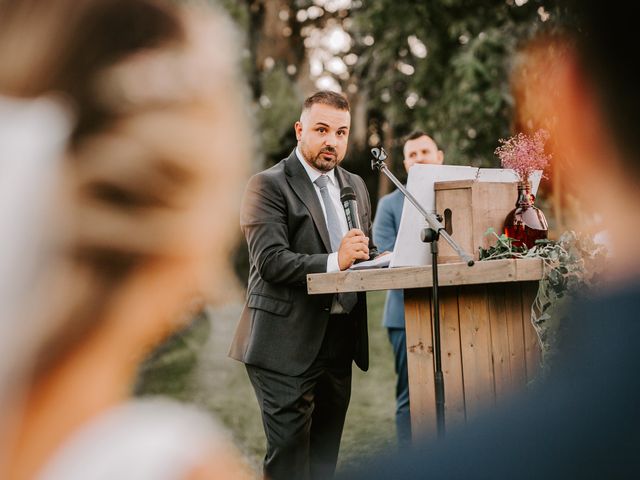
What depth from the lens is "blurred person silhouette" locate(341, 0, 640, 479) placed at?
930mm

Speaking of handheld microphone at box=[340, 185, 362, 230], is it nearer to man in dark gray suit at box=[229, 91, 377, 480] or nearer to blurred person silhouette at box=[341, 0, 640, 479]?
man in dark gray suit at box=[229, 91, 377, 480]

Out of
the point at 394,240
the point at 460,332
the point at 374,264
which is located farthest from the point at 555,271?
the point at 394,240

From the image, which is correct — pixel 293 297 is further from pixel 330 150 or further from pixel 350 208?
pixel 330 150

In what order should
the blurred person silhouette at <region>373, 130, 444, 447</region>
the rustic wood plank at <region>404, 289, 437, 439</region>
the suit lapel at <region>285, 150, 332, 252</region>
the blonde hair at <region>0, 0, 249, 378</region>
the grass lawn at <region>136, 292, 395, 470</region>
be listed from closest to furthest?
the blonde hair at <region>0, 0, 249, 378</region> < the rustic wood plank at <region>404, 289, 437, 439</region> < the grass lawn at <region>136, 292, 395, 470</region> < the suit lapel at <region>285, 150, 332, 252</region> < the blurred person silhouette at <region>373, 130, 444, 447</region>

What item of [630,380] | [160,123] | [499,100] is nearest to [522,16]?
[499,100]

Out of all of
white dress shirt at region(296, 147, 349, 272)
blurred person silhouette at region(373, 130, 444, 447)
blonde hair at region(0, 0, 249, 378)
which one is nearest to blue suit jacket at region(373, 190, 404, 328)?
blurred person silhouette at region(373, 130, 444, 447)

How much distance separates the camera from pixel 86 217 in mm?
1570

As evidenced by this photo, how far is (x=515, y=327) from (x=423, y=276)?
33cm

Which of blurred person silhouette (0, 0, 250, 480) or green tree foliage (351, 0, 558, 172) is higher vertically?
green tree foliage (351, 0, 558, 172)

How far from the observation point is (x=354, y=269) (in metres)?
2.44

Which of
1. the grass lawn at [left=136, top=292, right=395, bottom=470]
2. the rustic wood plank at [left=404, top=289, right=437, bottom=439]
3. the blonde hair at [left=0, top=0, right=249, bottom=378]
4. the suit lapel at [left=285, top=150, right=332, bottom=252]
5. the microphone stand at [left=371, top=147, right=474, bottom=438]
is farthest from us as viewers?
the suit lapel at [left=285, top=150, right=332, bottom=252]

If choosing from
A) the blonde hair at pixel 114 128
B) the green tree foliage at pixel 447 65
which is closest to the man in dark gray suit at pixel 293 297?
the blonde hair at pixel 114 128

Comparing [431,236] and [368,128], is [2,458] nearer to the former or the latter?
[431,236]

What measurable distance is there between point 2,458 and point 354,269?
3.81ft
